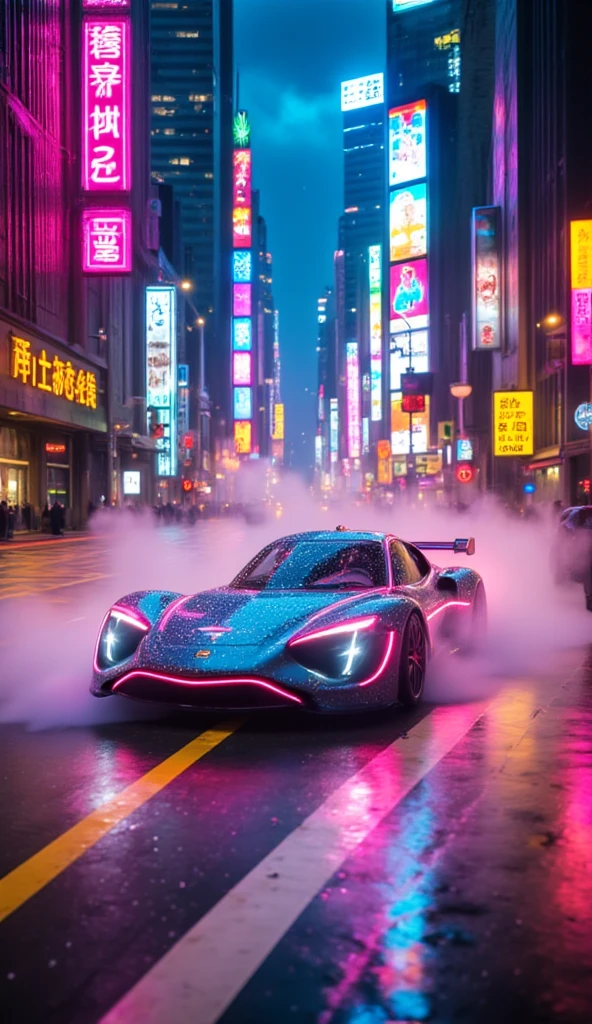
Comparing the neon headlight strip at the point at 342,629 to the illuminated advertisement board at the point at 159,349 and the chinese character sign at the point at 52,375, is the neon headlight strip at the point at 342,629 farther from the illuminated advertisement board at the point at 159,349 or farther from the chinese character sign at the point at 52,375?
the illuminated advertisement board at the point at 159,349

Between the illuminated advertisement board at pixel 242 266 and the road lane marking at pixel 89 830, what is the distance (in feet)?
504

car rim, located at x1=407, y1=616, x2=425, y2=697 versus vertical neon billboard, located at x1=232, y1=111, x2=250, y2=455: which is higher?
vertical neon billboard, located at x1=232, y1=111, x2=250, y2=455

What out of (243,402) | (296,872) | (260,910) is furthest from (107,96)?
(243,402)

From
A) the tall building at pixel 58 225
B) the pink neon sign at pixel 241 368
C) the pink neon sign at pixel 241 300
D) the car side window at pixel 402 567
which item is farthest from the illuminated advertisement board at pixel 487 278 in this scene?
the pink neon sign at pixel 241 368

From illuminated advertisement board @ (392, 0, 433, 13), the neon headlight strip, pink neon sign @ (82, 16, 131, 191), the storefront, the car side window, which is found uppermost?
illuminated advertisement board @ (392, 0, 433, 13)

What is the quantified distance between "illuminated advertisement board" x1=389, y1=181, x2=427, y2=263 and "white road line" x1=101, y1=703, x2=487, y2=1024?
114272 mm

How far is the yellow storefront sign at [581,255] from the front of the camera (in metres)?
39.8

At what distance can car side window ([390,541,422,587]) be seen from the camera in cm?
853

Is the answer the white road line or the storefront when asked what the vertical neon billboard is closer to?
the storefront

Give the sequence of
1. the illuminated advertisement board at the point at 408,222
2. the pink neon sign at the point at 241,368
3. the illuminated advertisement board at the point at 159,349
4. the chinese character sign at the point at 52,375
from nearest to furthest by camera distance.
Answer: the chinese character sign at the point at 52,375
the illuminated advertisement board at the point at 159,349
the illuminated advertisement board at the point at 408,222
the pink neon sign at the point at 241,368

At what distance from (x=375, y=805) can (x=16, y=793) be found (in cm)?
173

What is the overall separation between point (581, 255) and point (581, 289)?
4.16 ft

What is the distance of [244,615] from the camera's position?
289 inches

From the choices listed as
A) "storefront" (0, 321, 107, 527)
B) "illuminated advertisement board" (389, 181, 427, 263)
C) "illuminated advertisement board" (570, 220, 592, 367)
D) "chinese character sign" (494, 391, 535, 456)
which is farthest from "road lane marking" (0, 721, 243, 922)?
"illuminated advertisement board" (389, 181, 427, 263)
